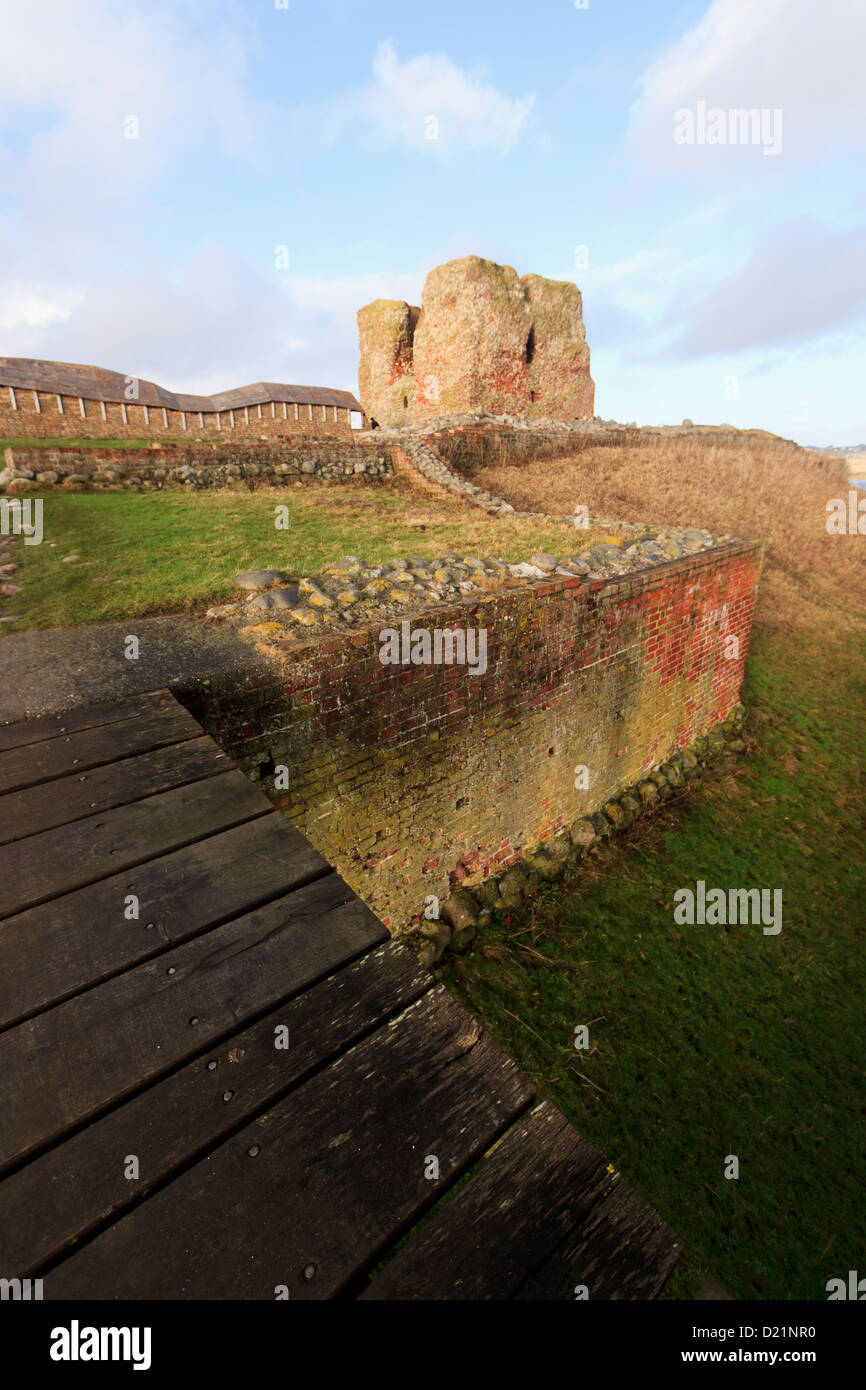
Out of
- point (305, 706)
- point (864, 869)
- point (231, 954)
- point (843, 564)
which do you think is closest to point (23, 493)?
point (305, 706)

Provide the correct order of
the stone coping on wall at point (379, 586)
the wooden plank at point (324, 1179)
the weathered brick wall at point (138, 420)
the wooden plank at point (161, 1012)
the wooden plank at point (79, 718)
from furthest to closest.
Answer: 1. the weathered brick wall at point (138, 420)
2. the stone coping on wall at point (379, 586)
3. the wooden plank at point (79, 718)
4. the wooden plank at point (161, 1012)
5. the wooden plank at point (324, 1179)

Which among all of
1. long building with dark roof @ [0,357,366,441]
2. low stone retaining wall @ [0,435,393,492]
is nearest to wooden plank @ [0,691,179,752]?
low stone retaining wall @ [0,435,393,492]

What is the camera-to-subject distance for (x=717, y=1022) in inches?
167

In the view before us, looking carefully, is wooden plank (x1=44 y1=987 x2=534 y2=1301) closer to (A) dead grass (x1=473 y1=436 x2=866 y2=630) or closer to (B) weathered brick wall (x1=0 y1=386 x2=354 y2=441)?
(A) dead grass (x1=473 y1=436 x2=866 y2=630)

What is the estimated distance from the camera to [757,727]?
26.0 feet

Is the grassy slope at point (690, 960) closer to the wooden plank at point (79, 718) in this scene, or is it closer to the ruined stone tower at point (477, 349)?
the wooden plank at point (79, 718)

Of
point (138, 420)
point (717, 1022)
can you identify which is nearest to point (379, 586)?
point (717, 1022)

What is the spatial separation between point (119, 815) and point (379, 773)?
6.86ft

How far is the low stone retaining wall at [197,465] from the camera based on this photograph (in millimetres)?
8453

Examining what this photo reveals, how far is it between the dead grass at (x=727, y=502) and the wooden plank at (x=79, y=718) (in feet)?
33.3

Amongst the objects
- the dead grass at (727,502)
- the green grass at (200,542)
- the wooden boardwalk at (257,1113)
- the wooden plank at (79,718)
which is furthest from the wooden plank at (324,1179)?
the dead grass at (727,502)

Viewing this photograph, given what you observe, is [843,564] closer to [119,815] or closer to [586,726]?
[586,726]

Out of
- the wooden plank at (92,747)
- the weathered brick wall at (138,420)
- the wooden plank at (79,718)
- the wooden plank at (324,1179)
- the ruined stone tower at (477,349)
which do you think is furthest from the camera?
the ruined stone tower at (477,349)

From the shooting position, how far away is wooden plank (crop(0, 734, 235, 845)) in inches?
71.3
